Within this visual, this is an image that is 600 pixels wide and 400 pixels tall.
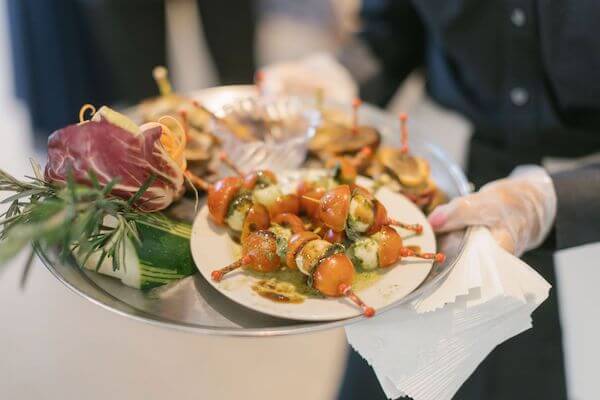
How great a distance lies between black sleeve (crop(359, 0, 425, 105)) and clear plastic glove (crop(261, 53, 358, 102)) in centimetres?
5

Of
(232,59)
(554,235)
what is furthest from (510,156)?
(232,59)

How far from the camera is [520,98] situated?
1.10 m

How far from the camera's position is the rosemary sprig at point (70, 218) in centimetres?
64

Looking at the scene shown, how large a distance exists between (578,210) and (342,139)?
40cm

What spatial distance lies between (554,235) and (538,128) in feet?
0.82

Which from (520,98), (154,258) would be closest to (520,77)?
(520,98)

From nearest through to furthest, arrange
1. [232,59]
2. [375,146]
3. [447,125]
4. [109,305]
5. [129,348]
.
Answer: [109,305], [375,146], [447,125], [129,348], [232,59]

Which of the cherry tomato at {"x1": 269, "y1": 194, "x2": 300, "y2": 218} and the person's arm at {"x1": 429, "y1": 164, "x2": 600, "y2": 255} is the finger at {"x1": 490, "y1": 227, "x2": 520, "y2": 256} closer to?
the person's arm at {"x1": 429, "y1": 164, "x2": 600, "y2": 255}

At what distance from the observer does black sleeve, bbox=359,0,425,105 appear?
1.31 m

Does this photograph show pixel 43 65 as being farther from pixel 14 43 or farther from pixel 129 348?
pixel 129 348

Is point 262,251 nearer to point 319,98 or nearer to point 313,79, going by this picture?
point 319,98

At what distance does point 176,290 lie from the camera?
0.81 meters

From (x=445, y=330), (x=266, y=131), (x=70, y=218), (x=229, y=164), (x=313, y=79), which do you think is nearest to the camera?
(x=70, y=218)

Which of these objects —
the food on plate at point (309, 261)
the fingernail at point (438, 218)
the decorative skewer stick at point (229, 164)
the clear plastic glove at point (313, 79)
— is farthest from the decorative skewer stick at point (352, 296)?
the clear plastic glove at point (313, 79)
